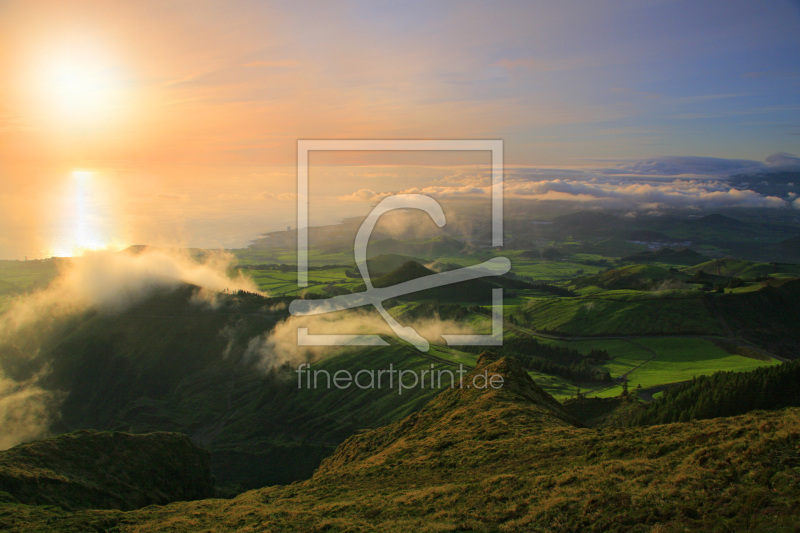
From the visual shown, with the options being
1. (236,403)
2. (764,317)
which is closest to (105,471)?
(236,403)

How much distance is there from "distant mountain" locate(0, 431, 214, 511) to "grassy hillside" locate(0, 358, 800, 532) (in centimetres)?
863

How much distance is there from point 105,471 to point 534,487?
60.7 metres

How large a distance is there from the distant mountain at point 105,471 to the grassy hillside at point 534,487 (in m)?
8.63

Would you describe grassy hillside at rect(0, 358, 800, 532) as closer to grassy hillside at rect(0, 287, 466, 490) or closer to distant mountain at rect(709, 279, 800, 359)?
grassy hillside at rect(0, 287, 466, 490)

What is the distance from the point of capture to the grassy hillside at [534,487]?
2133 centimetres

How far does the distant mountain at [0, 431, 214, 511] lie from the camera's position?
161 ft

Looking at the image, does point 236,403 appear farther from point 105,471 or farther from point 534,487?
point 534,487

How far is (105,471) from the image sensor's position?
204ft

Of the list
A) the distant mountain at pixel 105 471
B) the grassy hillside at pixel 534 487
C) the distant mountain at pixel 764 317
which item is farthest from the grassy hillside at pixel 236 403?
the distant mountain at pixel 764 317

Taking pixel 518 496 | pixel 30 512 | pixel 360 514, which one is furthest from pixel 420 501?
pixel 30 512

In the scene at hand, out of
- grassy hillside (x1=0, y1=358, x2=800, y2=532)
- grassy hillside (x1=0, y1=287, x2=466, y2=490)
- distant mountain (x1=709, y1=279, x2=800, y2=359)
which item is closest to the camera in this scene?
grassy hillside (x1=0, y1=358, x2=800, y2=532)

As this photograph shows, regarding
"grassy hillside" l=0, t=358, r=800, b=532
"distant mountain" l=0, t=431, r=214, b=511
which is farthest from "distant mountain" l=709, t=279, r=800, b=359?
"distant mountain" l=0, t=431, r=214, b=511

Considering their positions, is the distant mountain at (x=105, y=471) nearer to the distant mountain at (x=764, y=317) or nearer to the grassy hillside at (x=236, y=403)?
the grassy hillside at (x=236, y=403)

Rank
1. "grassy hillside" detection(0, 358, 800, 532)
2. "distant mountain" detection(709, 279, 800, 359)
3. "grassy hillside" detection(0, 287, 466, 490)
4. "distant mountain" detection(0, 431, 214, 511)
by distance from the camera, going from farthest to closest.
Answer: "distant mountain" detection(709, 279, 800, 359)
"grassy hillside" detection(0, 287, 466, 490)
"distant mountain" detection(0, 431, 214, 511)
"grassy hillside" detection(0, 358, 800, 532)
